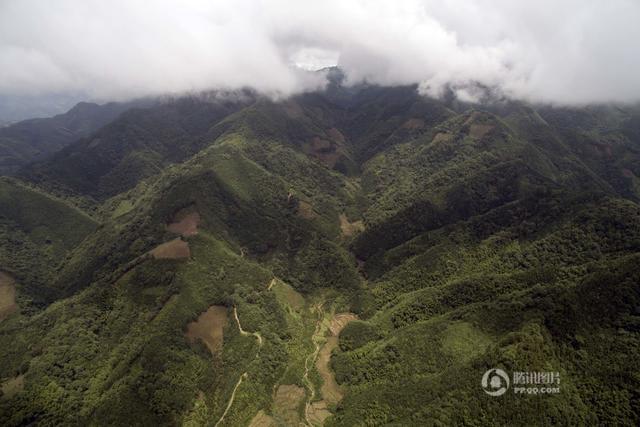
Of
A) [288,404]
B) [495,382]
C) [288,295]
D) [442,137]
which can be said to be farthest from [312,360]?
[442,137]

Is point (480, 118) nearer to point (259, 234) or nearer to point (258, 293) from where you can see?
point (259, 234)

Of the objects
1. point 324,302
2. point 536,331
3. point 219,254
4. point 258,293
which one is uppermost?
point 536,331

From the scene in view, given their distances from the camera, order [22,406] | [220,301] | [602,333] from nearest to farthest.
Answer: [602,333] → [22,406] → [220,301]

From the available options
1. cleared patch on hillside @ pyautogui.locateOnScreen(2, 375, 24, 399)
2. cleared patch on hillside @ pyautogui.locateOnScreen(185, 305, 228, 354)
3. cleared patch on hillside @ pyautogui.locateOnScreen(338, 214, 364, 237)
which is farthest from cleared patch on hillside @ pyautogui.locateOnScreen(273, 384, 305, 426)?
cleared patch on hillside @ pyautogui.locateOnScreen(338, 214, 364, 237)

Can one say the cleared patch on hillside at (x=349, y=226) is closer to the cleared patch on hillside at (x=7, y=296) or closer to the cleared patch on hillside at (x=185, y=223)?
the cleared patch on hillside at (x=185, y=223)

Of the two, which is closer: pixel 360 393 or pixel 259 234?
pixel 360 393

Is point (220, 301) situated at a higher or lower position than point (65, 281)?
higher

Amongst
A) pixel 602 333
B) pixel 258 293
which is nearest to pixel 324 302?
pixel 258 293

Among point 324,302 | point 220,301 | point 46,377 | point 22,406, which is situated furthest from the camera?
point 324,302
